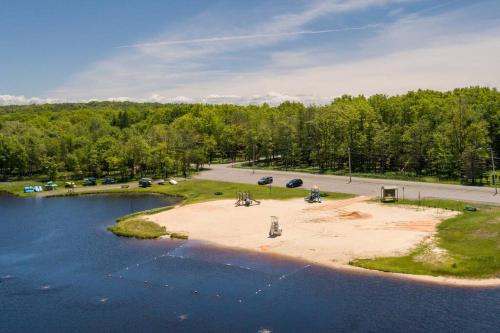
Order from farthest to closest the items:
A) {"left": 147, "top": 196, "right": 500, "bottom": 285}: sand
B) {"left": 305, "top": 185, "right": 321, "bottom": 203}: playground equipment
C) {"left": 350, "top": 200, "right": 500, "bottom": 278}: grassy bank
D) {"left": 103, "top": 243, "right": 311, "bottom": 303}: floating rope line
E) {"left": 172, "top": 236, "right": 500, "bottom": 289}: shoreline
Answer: {"left": 305, "top": 185, "right": 321, "bottom": 203}: playground equipment, {"left": 147, "top": 196, "right": 500, "bottom": 285}: sand, {"left": 350, "top": 200, "right": 500, "bottom": 278}: grassy bank, {"left": 103, "top": 243, "right": 311, "bottom": 303}: floating rope line, {"left": 172, "top": 236, "right": 500, "bottom": 289}: shoreline

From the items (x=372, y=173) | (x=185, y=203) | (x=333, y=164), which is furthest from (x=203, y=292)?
(x=333, y=164)

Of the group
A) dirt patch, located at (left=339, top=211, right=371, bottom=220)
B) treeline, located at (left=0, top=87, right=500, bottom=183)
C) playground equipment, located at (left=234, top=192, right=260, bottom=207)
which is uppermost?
treeline, located at (left=0, top=87, right=500, bottom=183)

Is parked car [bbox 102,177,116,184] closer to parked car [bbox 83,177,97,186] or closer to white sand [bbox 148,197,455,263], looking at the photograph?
parked car [bbox 83,177,97,186]

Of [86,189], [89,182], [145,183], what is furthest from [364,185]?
[89,182]

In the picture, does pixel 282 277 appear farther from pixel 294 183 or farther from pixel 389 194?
pixel 294 183

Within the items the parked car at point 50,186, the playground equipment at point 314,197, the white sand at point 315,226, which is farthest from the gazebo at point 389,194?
the parked car at point 50,186

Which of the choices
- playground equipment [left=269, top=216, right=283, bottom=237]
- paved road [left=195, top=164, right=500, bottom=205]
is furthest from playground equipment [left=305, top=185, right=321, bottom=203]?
playground equipment [left=269, top=216, right=283, bottom=237]
